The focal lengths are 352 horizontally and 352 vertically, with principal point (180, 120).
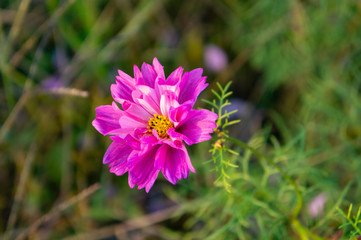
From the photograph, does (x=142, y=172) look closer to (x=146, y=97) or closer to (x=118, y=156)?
(x=118, y=156)

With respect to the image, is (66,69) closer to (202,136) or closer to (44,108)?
(44,108)

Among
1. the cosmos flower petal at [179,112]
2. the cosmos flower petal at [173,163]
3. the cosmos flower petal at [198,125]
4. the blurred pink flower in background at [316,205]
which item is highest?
the cosmos flower petal at [179,112]

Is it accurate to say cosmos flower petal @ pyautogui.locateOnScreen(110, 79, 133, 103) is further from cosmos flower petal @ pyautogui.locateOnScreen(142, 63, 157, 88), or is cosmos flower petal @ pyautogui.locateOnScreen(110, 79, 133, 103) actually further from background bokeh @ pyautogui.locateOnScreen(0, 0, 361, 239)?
background bokeh @ pyautogui.locateOnScreen(0, 0, 361, 239)

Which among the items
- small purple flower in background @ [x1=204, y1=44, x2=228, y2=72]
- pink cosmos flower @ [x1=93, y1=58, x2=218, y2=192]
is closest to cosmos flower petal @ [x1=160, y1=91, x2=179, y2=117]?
pink cosmos flower @ [x1=93, y1=58, x2=218, y2=192]

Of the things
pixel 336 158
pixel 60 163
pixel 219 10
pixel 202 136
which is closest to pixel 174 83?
pixel 202 136

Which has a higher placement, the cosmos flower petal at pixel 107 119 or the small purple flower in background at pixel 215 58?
the small purple flower in background at pixel 215 58

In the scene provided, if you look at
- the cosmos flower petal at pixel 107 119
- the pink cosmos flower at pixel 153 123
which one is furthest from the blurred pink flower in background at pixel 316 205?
the cosmos flower petal at pixel 107 119

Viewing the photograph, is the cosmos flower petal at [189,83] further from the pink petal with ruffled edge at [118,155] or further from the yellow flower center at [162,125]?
the pink petal with ruffled edge at [118,155]
